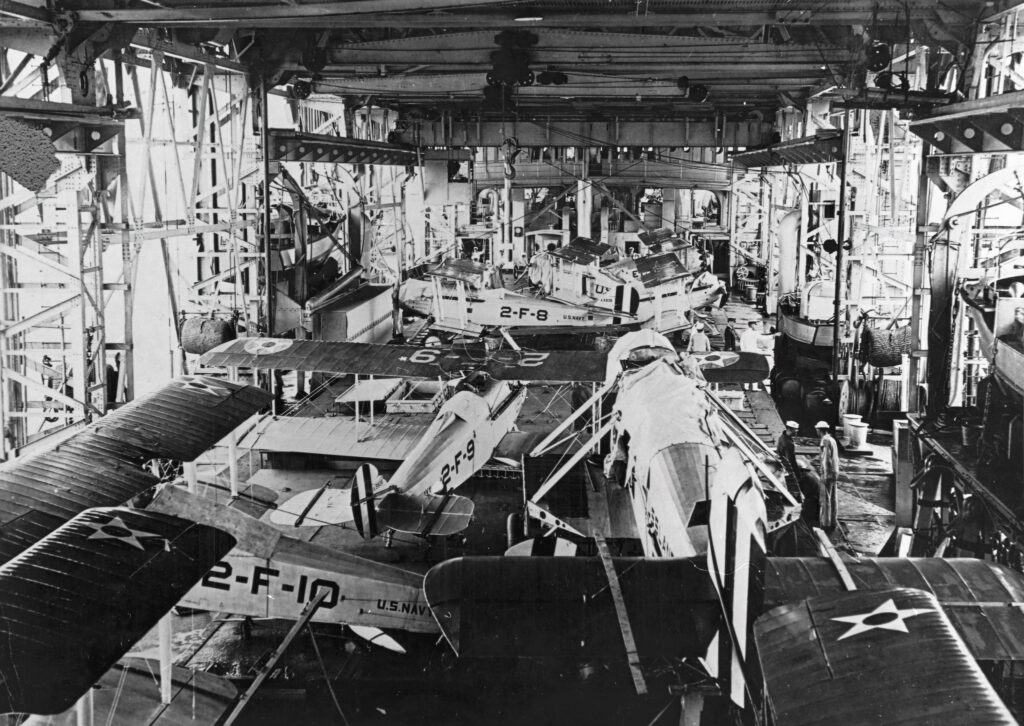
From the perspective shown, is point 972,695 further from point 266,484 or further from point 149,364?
point 149,364

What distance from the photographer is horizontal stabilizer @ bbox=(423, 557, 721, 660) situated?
A: 6.53 metres

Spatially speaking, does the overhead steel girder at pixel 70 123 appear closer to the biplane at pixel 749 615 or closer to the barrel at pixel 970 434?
the biplane at pixel 749 615

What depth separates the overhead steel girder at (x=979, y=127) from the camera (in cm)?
949

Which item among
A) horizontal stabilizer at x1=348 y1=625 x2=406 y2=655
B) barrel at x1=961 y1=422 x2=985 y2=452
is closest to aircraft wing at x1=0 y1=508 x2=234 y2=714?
horizontal stabilizer at x1=348 y1=625 x2=406 y2=655

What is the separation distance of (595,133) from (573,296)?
18.7 feet

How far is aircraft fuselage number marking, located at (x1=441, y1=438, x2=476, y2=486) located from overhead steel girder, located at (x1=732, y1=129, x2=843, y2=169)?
867 cm

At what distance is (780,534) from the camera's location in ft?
34.3

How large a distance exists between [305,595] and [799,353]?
13694 millimetres

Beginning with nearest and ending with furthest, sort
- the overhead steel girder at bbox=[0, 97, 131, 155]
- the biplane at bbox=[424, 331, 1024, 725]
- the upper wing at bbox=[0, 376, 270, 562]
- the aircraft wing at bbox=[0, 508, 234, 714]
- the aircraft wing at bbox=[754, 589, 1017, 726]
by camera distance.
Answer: the aircraft wing at bbox=[754, 589, 1017, 726]
the biplane at bbox=[424, 331, 1024, 725]
the aircraft wing at bbox=[0, 508, 234, 714]
the upper wing at bbox=[0, 376, 270, 562]
the overhead steel girder at bbox=[0, 97, 131, 155]

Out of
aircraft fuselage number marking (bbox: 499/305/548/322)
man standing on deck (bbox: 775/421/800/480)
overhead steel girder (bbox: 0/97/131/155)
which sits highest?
overhead steel girder (bbox: 0/97/131/155)

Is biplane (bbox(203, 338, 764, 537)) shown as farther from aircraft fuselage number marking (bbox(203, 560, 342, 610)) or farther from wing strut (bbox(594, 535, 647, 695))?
wing strut (bbox(594, 535, 647, 695))

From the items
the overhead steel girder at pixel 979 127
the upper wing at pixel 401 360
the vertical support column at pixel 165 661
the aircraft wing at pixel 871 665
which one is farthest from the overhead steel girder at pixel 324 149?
the aircraft wing at pixel 871 665

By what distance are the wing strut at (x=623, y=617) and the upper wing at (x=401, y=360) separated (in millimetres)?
7135

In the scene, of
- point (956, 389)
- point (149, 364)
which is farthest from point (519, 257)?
point (956, 389)
